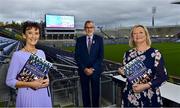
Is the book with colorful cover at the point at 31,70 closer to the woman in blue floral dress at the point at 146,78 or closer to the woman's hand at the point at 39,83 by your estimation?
the woman's hand at the point at 39,83

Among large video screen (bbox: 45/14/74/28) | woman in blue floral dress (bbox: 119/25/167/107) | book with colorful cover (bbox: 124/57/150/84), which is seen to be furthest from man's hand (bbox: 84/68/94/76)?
large video screen (bbox: 45/14/74/28)

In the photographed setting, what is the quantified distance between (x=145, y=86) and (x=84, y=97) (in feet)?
8.61

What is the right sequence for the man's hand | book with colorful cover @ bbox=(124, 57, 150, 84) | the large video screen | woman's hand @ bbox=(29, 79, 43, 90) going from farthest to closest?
the large video screen
the man's hand
book with colorful cover @ bbox=(124, 57, 150, 84)
woman's hand @ bbox=(29, 79, 43, 90)

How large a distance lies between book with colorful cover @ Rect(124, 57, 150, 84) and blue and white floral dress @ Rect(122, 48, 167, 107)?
0.06 m

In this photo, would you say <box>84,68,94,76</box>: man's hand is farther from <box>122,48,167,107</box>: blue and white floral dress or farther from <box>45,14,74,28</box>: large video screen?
<box>45,14,74,28</box>: large video screen

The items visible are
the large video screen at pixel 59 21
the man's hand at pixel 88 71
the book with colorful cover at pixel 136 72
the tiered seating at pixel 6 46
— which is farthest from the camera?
the large video screen at pixel 59 21

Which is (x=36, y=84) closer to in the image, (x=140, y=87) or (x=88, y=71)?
(x=140, y=87)

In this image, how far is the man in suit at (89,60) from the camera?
6285mm

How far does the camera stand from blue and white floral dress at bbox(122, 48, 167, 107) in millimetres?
A: 3971

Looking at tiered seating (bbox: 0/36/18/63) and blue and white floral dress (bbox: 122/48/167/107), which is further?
tiered seating (bbox: 0/36/18/63)

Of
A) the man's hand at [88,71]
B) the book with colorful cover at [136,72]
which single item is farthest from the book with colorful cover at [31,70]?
the man's hand at [88,71]

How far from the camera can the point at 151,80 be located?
3980 mm

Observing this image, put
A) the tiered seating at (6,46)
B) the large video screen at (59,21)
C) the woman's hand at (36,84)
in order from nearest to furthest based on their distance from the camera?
the woman's hand at (36,84) → the tiered seating at (6,46) → the large video screen at (59,21)

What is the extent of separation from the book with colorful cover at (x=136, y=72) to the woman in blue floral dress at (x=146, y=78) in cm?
3
